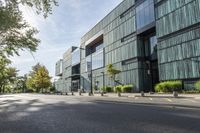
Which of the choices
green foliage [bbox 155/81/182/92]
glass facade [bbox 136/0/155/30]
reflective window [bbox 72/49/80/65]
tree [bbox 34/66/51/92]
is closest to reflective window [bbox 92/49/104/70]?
reflective window [bbox 72/49/80/65]

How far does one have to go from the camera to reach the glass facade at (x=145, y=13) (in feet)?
158

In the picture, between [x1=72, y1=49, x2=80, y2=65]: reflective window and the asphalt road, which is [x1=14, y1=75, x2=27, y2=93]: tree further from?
the asphalt road

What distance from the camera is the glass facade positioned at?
48.0m

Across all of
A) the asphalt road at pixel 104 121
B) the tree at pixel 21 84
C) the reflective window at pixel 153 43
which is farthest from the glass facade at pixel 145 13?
the tree at pixel 21 84

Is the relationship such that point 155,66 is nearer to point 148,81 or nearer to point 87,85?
point 148,81

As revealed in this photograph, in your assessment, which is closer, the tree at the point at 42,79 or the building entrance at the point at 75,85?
the tree at the point at 42,79

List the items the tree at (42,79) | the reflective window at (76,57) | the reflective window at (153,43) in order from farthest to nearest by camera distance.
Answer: the tree at (42,79)
the reflective window at (76,57)
the reflective window at (153,43)

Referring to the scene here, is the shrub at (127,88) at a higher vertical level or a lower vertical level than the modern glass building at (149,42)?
lower

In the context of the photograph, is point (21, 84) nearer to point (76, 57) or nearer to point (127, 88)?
point (76, 57)

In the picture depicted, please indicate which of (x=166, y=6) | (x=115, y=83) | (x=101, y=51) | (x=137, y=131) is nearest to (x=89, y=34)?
(x=101, y=51)

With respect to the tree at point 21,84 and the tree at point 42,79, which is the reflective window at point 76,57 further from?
the tree at point 21,84

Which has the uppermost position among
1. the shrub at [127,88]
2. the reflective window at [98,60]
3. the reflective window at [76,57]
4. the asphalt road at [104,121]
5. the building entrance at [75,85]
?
the reflective window at [76,57]

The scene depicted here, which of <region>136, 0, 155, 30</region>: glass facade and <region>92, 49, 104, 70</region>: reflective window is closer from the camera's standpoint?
<region>136, 0, 155, 30</region>: glass facade

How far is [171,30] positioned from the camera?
4150cm
